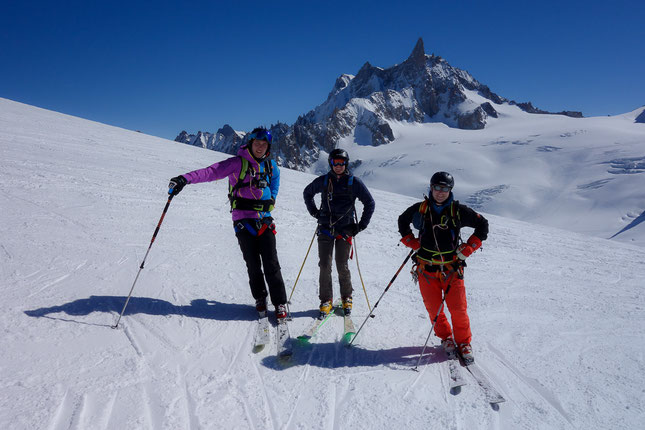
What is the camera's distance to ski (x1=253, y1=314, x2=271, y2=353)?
14.1 feet

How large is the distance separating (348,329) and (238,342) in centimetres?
164

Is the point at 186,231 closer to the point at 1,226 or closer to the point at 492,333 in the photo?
the point at 1,226

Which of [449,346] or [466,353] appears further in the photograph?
[449,346]

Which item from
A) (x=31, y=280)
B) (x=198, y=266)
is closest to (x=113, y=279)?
(x=31, y=280)

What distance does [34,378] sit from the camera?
128 inches

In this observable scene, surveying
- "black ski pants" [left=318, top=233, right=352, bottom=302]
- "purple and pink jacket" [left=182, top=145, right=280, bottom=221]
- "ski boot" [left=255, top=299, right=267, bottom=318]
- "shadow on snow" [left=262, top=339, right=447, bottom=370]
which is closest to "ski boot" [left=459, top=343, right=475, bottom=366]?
"shadow on snow" [left=262, top=339, right=447, bottom=370]

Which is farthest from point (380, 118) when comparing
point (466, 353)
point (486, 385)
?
point (486, 385)

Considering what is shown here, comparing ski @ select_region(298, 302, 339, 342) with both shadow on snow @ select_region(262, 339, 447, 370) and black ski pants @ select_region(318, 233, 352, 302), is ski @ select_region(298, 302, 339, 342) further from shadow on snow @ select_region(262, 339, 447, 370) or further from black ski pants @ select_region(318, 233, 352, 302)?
black ski pants @ select_region(318, 233, 352, 302)

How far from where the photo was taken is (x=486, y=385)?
3811 mm

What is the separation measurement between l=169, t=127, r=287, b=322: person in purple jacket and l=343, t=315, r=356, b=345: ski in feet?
3.13

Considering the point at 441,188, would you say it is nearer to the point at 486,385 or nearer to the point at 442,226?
the point at 442,226

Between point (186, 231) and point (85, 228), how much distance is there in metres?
2.30

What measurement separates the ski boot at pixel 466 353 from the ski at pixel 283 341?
2.24 metres

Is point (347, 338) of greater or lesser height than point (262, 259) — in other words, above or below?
below
